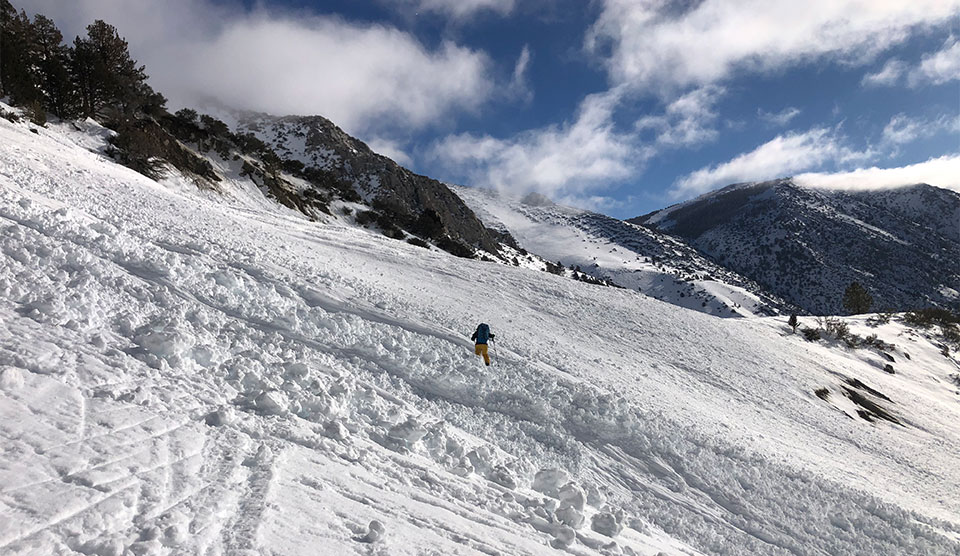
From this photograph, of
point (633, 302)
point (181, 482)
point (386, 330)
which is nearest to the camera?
point (181, 482)

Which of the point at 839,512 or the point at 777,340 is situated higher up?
the point at 777,340

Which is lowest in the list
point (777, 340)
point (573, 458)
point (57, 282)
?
point (573, 458)

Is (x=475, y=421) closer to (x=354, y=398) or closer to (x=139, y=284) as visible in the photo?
(x=354, y=398)

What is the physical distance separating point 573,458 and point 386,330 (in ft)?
19.5


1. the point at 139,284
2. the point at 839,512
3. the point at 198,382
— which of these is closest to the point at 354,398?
the point at 198,382

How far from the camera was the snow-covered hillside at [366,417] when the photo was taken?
15.4 feet

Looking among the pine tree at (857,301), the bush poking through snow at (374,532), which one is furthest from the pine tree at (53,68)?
the pine tree at (857,301)

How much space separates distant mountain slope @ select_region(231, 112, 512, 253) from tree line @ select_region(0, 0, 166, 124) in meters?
37.9

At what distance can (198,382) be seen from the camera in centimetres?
692

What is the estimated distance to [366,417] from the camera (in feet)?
26.3

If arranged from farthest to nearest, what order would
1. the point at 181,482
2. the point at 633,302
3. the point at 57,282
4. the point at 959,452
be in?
the point at 633,302 < the point at 959,452 < the point at 57,282 < the point at 181,482

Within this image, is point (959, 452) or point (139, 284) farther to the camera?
point (959, 452)

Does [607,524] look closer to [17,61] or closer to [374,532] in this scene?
[374,532]

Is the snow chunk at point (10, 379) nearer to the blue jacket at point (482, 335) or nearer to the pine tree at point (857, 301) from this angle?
the blue jacket at point (482, 335)
